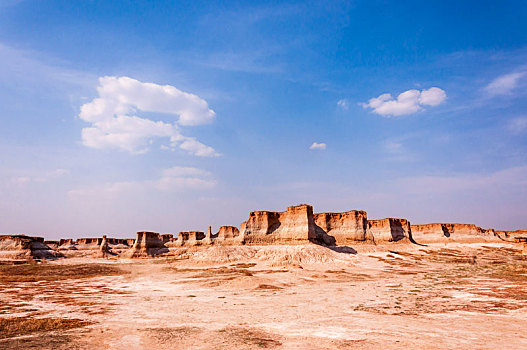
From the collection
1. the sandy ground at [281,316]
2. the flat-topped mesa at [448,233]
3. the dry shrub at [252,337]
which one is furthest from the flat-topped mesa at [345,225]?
the dry shrub at [252,337]

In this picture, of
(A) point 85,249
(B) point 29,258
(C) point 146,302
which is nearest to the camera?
(C) point 146,302

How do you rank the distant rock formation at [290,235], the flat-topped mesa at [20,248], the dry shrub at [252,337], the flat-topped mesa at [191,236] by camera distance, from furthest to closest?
1. the flat-topped mesa at [191,236]
2. the flat-topped mesa at [20,248]
3. the distant rock formation at [290,235]
4. the dry shrub at [252,337]

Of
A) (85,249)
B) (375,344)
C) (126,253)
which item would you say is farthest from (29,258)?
(375,344)

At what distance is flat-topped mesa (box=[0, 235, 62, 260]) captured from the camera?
260 ft

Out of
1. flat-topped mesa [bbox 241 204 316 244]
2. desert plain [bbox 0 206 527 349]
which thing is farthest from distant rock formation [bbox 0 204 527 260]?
desert plain [bbox 0 206 527 349]

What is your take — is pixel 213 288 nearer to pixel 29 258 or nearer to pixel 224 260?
pixel 224 260

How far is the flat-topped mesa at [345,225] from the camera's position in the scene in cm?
7675

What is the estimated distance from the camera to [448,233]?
111 m

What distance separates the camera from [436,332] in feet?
41.2

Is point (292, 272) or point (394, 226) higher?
point (394, 226)

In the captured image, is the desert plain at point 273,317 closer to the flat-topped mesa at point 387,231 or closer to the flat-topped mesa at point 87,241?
the flat-topped mesa at point 387,231

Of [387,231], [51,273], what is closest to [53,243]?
[51,273]

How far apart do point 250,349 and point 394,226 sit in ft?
286

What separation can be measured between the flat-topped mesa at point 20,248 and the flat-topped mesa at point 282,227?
6143cm
